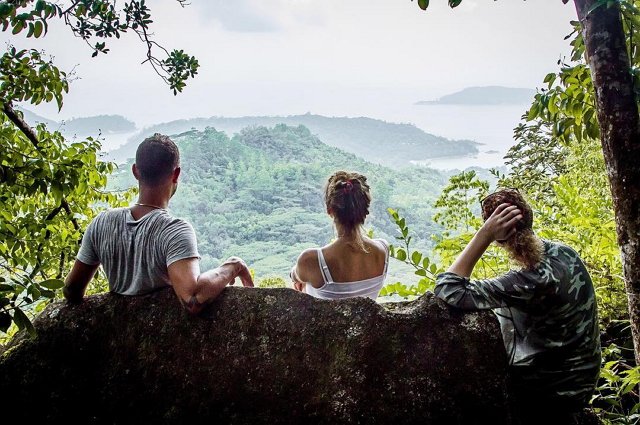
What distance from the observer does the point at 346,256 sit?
3.77 meters

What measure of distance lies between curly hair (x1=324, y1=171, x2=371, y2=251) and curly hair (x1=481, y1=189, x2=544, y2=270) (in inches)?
42.9

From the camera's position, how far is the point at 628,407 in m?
3.58

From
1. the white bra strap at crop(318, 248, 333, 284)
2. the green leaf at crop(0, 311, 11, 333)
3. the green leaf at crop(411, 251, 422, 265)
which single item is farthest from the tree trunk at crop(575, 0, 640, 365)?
the green leaf at crop(0, 311, 11, 333)

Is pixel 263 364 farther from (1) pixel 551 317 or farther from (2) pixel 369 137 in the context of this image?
(2) pixel 369 137

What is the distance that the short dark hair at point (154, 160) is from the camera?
289cm

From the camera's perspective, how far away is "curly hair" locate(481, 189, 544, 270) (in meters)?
2.65

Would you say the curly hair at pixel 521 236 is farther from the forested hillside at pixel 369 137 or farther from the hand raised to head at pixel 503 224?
the forested hillside at pixel 369 137

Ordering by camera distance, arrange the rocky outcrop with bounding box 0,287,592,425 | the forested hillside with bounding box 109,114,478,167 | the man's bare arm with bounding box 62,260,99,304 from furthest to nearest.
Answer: the forested hillside with bounding box 109,114,478,167 → the man's bare arm with bounding box 62,260,99,304 → the rocky outcrop with bounding box 0,287,592,425

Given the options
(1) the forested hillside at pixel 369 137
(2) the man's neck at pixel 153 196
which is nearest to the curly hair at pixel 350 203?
(2) the man's neck at pixel 153 196

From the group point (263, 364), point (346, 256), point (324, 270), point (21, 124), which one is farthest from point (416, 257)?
point (21, 124)

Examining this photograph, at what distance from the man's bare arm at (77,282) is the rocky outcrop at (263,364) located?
0.46 ft

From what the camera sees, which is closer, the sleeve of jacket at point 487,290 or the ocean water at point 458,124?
the sleeve of jacket at point 487,290

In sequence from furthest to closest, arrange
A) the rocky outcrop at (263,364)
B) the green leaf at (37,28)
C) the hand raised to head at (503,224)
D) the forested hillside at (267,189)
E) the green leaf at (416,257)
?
the forested hillside at (267,189) → the green leaf at (416,257) → the green leaf at (37,28) → the hand raised to head at (503,224) → the rocky outcrop at (263,364)

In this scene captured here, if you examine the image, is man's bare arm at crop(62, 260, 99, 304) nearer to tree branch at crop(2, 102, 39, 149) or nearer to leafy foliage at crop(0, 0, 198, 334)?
leafy foliage at crop(0, 0, 198, 334)
